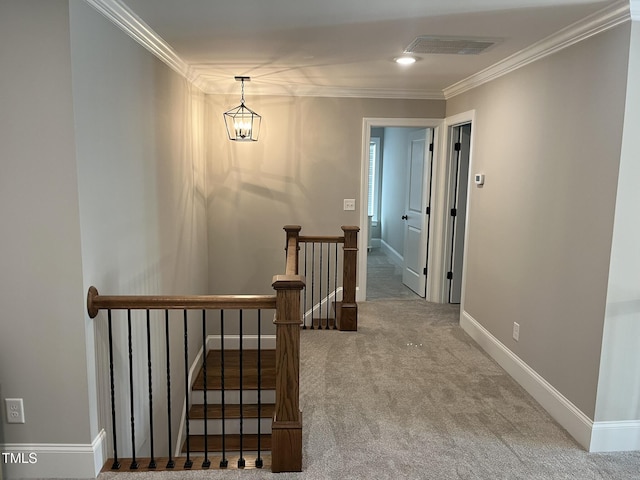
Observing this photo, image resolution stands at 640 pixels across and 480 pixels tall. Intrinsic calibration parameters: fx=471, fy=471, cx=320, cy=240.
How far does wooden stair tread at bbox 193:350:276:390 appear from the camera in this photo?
181 inches

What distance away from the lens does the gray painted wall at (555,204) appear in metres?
2.52

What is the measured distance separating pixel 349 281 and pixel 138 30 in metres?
2.66

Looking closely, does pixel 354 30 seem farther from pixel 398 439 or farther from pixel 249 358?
pixel 249 358

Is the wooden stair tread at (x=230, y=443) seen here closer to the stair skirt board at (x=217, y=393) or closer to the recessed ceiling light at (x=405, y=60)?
the stair skirt board at (x=217, y=393)

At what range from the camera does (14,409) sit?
7.57 feet

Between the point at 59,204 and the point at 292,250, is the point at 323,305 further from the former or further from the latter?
the point at 59,204

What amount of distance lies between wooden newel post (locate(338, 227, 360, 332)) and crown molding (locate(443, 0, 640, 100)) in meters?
1.75

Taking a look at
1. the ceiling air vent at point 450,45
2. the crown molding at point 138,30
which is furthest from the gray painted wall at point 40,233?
the ceiling air vent at point 450,45

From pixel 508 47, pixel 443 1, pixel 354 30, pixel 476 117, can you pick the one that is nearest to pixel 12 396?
pixel 354 30

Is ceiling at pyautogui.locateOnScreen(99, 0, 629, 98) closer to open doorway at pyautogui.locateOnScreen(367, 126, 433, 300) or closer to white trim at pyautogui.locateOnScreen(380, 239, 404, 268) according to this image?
open doorway at pyautogui.locateOnScreen(367, 126, 433, 300)

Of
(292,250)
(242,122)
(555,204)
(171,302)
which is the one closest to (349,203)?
(242,122)

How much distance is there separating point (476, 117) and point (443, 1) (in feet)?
6.88

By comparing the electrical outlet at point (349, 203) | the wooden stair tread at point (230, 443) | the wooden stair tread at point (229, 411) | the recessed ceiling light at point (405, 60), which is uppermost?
the recessed ceiling light at point (405, 60)

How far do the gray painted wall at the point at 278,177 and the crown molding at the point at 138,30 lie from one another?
4.28 feet
